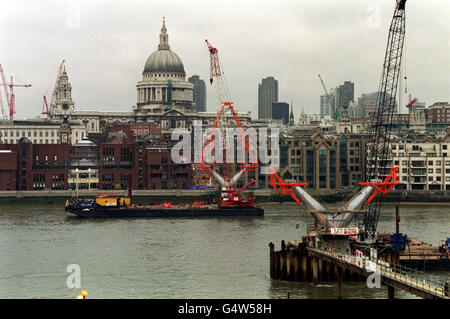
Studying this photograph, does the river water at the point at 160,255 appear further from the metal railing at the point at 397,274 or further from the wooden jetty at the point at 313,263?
the metal railing at the point at 397,274

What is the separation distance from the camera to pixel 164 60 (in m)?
187

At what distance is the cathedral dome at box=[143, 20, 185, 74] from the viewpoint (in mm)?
186250

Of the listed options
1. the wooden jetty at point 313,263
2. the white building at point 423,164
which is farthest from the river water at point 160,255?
the white building at point 423,164

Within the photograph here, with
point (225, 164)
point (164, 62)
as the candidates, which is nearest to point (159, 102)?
point (164, 62)

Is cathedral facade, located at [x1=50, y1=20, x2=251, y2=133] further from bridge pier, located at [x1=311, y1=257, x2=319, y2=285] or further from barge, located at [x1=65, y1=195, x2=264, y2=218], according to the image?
bridge pier, located at [x1=311, y1=257, x2=319, y2=285]

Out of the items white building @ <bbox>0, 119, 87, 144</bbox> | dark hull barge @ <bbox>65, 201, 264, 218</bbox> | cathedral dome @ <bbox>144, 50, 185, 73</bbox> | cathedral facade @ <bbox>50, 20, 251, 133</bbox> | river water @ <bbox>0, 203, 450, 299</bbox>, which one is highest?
cathedral dome @ <bbox>144, 50, 185, 73</bbox>

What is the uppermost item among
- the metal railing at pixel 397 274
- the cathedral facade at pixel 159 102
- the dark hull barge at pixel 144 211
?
the cathedral facade at pixel 159 102

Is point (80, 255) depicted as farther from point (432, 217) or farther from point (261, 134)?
point (261, 134)

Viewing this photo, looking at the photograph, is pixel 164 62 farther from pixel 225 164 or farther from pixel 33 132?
pixel 225 164

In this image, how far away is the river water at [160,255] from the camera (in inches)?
1379

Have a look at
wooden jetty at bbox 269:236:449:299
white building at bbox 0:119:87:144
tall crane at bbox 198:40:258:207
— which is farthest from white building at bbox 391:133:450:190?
white building at bbox 0:119:87:144

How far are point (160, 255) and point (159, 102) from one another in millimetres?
141110

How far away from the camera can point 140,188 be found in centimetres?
10506
